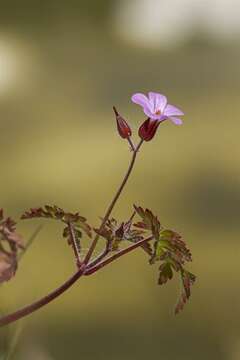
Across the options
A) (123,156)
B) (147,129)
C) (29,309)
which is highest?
(123,156)

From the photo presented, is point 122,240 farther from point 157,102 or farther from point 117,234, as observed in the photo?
point 157,102

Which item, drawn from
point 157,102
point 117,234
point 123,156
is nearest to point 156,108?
point 157,102

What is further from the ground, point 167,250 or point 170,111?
point 170,111

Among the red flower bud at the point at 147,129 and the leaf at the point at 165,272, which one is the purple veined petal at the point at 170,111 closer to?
the red flower bud at the point at 147,129

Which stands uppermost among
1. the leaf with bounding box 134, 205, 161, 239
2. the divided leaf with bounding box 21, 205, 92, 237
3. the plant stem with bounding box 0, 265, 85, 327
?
the leaf with bounding box 134, 205, 161, 239

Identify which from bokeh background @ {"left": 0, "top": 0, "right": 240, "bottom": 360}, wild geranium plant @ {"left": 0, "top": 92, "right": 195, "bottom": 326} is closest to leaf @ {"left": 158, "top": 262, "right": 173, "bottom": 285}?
wild geranium plant @ {"left": 0, "top": 92, "right": 195, "bottom": 326}

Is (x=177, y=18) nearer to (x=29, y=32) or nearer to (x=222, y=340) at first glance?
(x=29, y=32)

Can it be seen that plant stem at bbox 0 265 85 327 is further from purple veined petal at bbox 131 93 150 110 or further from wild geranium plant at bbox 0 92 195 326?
purple veined petal at bbox 131 93 150 110
